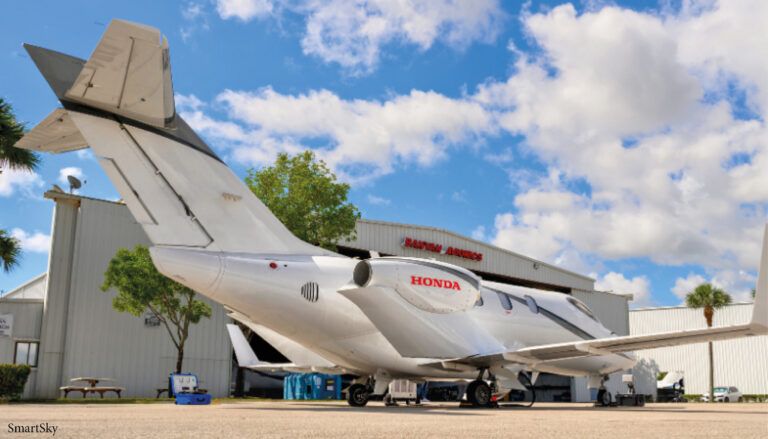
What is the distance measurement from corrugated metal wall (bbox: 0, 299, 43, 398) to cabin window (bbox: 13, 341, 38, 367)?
0.18 m

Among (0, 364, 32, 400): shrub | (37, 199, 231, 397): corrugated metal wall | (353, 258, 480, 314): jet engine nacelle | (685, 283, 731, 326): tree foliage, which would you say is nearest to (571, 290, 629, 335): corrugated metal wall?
(685, 283, 731, 326): tree foliage

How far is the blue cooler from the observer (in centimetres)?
1508

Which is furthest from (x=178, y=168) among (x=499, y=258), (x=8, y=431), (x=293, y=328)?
(x=499, y=258)

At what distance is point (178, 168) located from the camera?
38.7 feet

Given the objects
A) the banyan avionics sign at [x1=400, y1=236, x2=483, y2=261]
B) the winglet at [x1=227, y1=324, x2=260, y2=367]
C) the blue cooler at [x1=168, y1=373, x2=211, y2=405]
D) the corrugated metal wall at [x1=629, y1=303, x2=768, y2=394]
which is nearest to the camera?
the blue cooler at [x1=168, y1=373, x2=211, y2=405]

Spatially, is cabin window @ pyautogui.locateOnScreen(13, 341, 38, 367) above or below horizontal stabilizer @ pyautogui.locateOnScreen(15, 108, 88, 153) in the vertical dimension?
below

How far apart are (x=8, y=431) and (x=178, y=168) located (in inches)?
254

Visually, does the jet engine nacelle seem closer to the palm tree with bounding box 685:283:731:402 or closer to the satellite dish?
the satellite dish

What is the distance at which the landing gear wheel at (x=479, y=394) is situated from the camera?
14125 mm

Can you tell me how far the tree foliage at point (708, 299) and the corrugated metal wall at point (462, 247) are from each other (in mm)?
9612

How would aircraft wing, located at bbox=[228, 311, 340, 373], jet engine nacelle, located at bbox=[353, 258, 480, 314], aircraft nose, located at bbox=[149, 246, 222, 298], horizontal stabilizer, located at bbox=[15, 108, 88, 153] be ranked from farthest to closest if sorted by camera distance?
aircraft wing, located at bbox=[228, 311, 340, 373] → jet engine nacelle, located at bbox=[353, 258, 480, 314] → aircraft nose, located at bbox=[149, 246, 222, 298] → horizontal stabilizer, located at bbox=[15, 108, 88, 153]

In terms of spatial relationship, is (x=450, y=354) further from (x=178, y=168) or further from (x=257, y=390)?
(x=257, y=390)

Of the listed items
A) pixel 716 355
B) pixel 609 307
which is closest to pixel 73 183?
pixel 609 307

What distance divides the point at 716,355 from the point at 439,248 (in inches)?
1168
